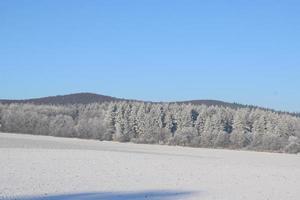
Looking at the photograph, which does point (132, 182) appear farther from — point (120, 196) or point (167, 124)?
point (167, 124)

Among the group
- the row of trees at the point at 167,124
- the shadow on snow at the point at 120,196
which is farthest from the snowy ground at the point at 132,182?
the row of trees at the point at 167,124

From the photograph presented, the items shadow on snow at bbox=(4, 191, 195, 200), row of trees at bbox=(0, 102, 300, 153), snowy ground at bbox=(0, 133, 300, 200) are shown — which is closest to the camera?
shadow on snow at bbox=(4, 191, 195, 200)

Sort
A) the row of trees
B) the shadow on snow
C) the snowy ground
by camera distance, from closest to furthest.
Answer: the shadow on snow → the snowy ground → the row of trees

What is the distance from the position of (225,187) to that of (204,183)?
6.33 feet

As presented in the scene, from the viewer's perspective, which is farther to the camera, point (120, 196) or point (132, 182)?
point (132, 182)

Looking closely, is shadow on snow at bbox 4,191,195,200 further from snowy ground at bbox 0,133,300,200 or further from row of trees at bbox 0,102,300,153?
row of trees at bbox 0,102,300,153

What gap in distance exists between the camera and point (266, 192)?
1070 inches

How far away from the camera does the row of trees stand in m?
100

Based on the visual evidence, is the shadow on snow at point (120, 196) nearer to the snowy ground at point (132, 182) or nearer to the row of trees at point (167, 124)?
the snowy ground at point (132, 182)

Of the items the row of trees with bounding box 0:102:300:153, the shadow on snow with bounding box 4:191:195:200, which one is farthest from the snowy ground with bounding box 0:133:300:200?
the row of trees with bounding box 0:102:300:153

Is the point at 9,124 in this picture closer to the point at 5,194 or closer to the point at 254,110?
the point at 254,110

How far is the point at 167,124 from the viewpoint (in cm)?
11144

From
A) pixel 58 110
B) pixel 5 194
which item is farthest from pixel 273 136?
pixel 5 194

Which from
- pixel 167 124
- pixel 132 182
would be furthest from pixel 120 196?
pixel 167 124
